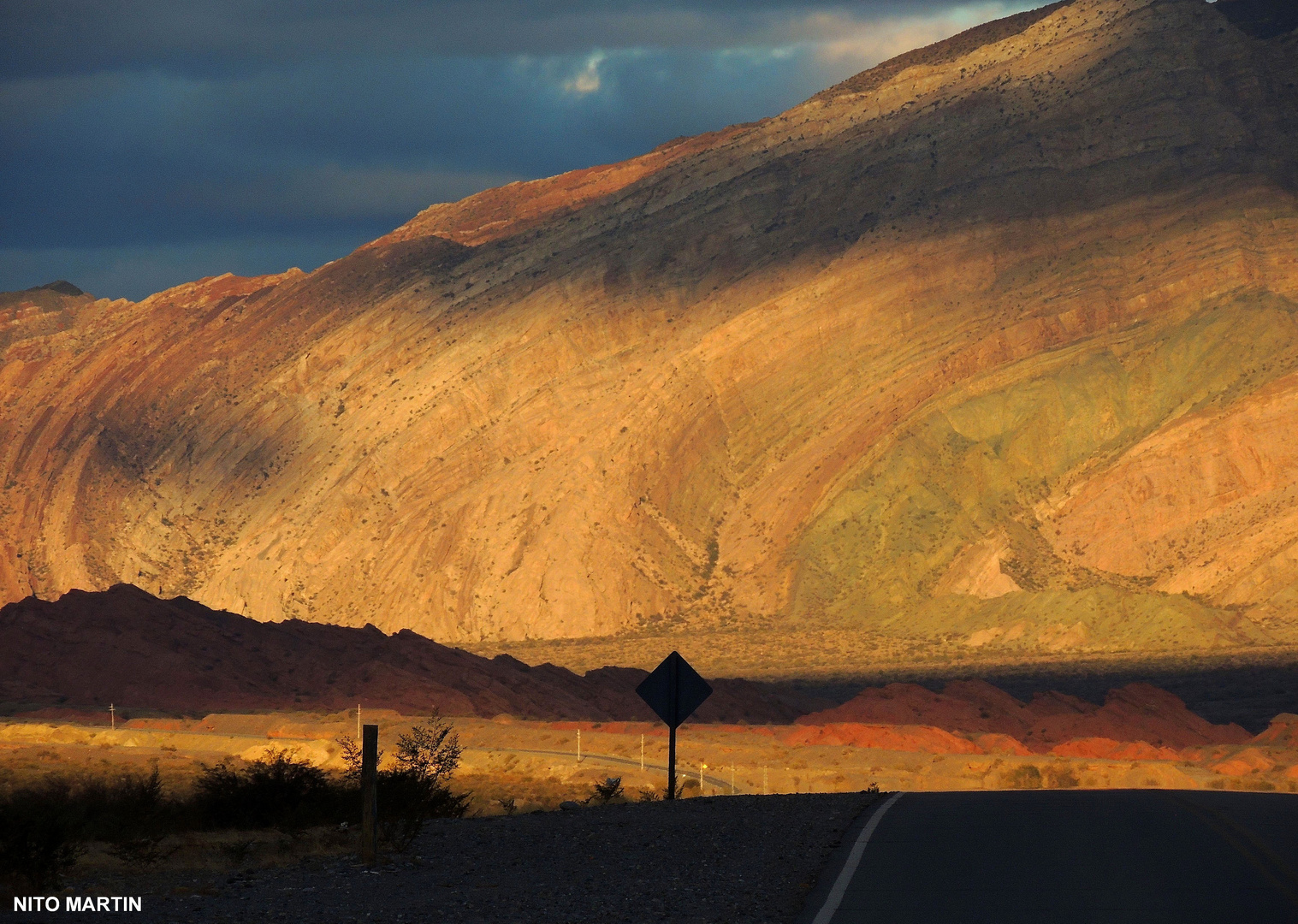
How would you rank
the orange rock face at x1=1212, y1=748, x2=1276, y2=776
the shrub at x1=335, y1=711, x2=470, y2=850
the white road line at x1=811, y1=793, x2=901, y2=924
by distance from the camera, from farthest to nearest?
1. the orange rock face at x1=1212, y1=748, x2=1276, y2=776
2. the shrub at x1=335, y1=711, x2=470, y2=850
3. the white road line at x1=811, y1=793, x2=901, y2=924

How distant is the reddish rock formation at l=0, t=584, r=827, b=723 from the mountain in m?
16.0

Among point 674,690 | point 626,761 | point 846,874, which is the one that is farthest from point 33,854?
point 626,761

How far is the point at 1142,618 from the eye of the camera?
67.2 meters

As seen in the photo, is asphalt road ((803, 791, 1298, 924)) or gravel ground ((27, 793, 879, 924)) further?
gravel ground ((27, 793, 879, 924))

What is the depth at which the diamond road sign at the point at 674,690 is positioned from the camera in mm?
17984

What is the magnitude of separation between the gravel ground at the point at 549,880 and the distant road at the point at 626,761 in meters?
15.5

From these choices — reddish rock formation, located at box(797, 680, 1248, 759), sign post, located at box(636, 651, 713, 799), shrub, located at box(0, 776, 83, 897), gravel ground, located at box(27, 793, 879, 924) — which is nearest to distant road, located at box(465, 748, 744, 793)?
reddish rock formation, located at box(797, 680, 1248, 759)

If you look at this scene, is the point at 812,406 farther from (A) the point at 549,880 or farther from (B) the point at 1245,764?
(A) the point at 549,880

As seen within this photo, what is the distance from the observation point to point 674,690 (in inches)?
708

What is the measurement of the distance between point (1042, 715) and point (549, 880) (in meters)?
37.4

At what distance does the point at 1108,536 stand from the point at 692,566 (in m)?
20.2

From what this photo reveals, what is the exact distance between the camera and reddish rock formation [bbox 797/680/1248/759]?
43.5 metres

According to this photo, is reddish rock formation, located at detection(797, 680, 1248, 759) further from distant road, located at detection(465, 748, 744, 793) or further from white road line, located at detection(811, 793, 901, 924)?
white road line, located at detection(811, 793, 901, 924)

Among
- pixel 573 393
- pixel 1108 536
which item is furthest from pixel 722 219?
pixel 1108 536
